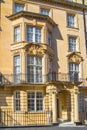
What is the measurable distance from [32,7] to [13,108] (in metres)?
10.9

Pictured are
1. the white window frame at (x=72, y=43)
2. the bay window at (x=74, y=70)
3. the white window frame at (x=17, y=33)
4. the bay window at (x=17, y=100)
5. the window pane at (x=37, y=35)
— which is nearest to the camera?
the bay window at (x=17, y=100)

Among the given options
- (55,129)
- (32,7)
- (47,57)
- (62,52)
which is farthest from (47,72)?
(55,129)

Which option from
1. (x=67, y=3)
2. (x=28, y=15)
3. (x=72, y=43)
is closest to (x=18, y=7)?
(x=28, y=15)

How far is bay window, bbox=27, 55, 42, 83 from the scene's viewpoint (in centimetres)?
3183

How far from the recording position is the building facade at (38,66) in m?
30.9

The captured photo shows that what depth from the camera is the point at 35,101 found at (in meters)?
31.6

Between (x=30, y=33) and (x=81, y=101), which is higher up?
(x=30, y=33)

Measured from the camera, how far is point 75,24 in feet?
123

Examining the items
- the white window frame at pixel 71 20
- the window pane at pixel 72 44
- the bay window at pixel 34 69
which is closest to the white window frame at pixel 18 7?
the bay window at pixel 34 69

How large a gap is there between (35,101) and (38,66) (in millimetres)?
3557

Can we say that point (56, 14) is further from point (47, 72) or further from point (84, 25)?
point (47, 72)

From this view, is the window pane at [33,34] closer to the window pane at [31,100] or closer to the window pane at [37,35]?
the window pane at [37,35]

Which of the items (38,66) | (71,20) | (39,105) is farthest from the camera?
(71,20)

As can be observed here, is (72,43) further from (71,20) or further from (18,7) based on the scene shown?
(18,7)
